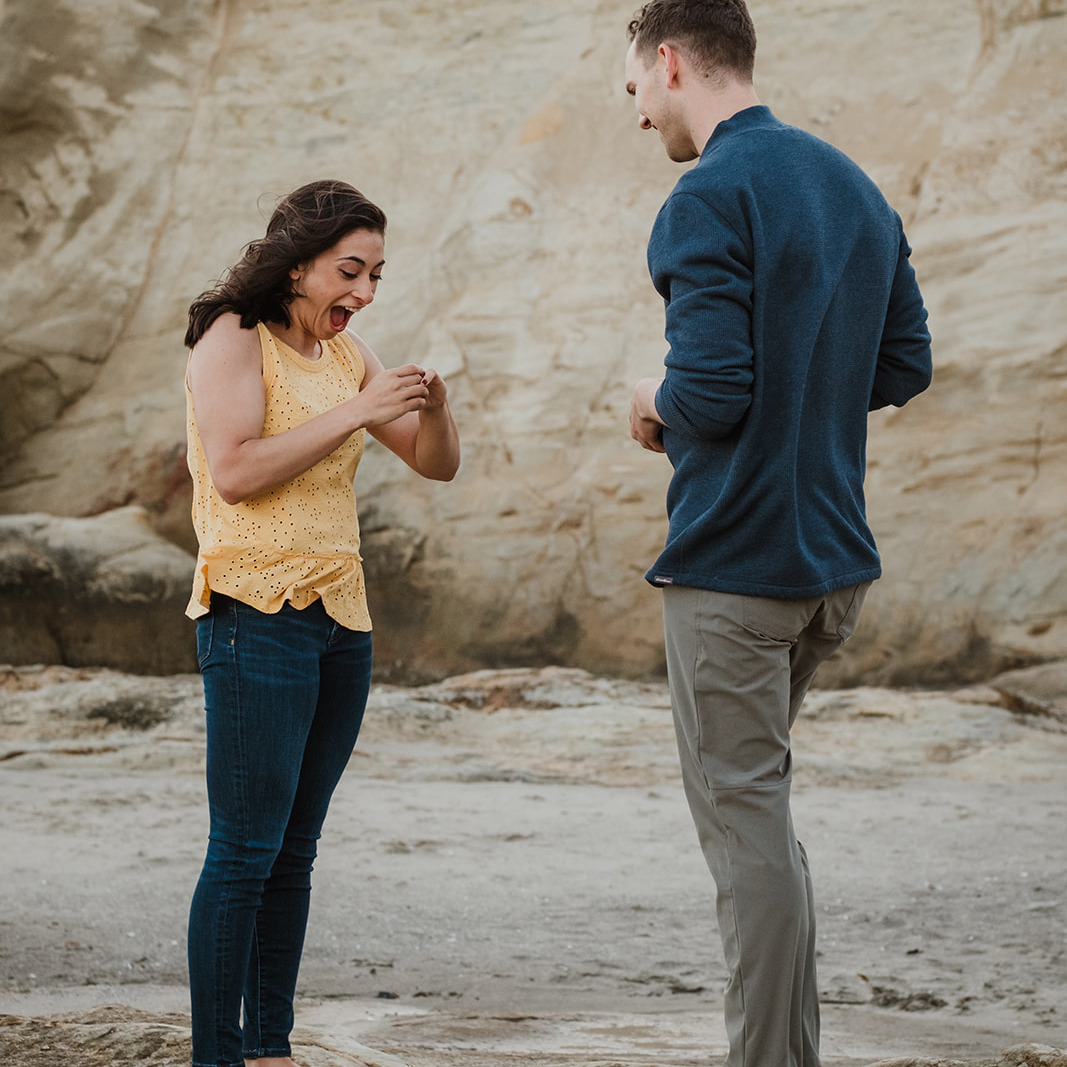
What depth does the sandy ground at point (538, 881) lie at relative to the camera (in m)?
2.90

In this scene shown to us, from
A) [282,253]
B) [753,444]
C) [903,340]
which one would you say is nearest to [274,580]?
[282,253]

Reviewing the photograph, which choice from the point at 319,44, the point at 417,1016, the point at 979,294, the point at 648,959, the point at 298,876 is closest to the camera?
the point at 298,876

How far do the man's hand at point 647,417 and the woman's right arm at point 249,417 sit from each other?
37 cm

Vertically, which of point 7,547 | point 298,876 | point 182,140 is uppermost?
point 182,140

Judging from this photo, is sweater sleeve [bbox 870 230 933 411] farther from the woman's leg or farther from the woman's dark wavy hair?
the woman's leg

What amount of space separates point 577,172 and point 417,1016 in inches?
261

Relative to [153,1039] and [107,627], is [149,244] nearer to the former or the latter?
[107,627]

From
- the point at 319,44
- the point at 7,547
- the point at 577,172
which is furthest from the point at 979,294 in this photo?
the point at 7,547

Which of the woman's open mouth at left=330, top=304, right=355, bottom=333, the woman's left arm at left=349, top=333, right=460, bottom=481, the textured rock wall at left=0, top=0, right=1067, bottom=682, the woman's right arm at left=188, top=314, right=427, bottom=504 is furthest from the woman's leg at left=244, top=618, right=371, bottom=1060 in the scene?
the textured rock wall at left=0, top=0, right=1067, bottom=682

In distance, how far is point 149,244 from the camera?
9.02m

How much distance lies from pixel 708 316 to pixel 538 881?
9.79 ft

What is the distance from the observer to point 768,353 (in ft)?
5.87

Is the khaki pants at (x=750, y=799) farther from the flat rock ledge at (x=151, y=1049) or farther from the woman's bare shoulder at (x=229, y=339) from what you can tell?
the woman's bare shoulder at (x=229, y=339)

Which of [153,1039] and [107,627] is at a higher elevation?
[107,627]
